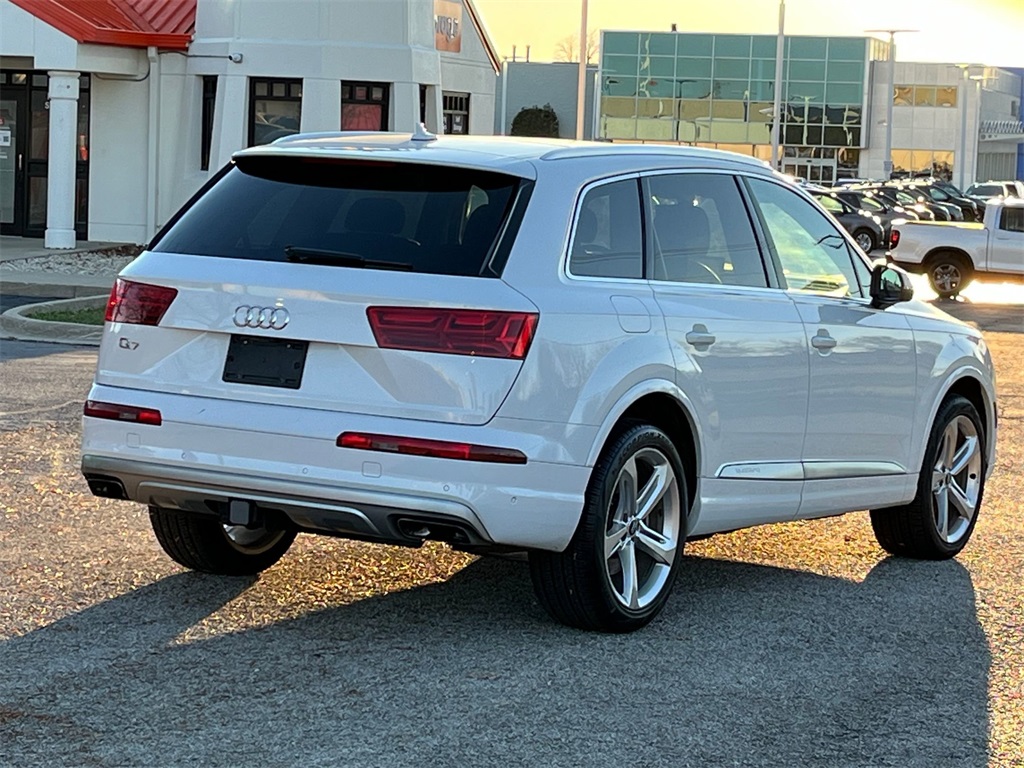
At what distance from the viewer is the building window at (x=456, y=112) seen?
34.0 metres

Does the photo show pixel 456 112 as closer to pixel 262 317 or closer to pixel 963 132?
pixel 262 317

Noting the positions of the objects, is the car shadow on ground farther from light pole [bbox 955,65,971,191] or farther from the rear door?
light pole [bbox 955,65,971,191]

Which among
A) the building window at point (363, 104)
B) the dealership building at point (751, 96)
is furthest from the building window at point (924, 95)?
the building window at point (363, 104)

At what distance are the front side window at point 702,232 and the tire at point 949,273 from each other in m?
23.7

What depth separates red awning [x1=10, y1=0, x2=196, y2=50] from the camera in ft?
95.3

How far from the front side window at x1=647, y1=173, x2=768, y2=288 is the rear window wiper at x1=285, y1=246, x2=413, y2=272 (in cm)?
113

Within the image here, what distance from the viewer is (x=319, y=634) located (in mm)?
6312

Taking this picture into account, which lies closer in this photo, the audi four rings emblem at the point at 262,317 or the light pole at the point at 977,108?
A: the audi four rings emblem at the point at 262,317

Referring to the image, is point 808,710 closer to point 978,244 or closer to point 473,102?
point 978,244

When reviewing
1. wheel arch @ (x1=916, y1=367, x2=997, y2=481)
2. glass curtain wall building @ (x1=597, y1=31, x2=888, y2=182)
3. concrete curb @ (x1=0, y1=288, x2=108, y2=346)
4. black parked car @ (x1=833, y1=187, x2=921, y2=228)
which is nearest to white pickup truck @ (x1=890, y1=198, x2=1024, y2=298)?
black parked car @ (x1=833, y1=187, x2=921, y2=228)

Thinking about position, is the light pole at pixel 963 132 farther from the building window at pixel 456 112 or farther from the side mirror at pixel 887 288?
the side mirror at pixel 887 288

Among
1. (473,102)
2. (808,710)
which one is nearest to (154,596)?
(808,710)

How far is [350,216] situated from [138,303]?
80 centimetres

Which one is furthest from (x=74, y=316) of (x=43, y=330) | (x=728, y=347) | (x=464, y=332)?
(x=464, y=332)
